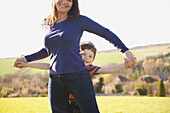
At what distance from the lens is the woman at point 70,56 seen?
8.39 feet

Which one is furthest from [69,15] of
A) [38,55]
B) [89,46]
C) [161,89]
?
[161,89]

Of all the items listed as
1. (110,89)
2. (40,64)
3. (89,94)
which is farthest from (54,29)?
(110,89)

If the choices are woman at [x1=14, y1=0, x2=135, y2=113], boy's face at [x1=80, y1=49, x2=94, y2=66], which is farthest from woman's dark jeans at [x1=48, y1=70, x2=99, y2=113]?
boy's face at [x1=80, y1=49, x2=94, y2=66]

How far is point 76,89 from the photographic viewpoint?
2.58m

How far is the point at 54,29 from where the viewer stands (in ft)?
8.85

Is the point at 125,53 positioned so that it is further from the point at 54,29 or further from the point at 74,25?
the point at 54,29

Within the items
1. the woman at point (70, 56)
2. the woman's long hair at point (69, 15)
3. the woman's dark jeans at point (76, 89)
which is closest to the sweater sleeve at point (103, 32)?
the woman at point (70, 56)

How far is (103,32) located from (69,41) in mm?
475

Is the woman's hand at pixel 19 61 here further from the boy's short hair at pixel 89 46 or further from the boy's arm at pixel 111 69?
the boy's arm at pixel 111 69

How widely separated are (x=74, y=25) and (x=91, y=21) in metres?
0.24

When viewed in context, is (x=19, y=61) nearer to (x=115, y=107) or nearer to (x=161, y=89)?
(x=115, y=107)

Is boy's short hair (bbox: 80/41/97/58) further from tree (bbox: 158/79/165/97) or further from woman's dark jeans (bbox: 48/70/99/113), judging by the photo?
tree (bbox: 158/79/165/97)

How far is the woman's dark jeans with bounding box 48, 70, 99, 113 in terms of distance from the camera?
101 inches

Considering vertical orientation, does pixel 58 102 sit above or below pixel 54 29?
below
